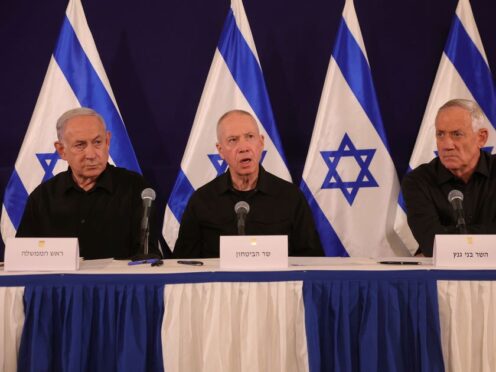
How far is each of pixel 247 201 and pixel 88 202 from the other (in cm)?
92

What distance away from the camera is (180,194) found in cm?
434

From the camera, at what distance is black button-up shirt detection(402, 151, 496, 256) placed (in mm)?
3402

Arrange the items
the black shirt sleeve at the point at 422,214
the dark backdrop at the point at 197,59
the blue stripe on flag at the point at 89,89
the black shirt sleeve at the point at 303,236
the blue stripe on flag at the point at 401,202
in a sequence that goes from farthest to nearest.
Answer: the dark backdrop at the point at 197,59, the blue stripe on flag at the point at 89,89, the blue stripe on flag at the point at 401,202, the black shirt sleeve at the point at 303,236, the black shirt sleeve at the point at 422,214

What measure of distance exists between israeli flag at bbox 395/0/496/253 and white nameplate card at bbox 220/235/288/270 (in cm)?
209

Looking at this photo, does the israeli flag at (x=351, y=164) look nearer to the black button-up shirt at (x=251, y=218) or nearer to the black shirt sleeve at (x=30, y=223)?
the black button-up shirt at (x=251, y=218)

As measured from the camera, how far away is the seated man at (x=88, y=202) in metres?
3.62

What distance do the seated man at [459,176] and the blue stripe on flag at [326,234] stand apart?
0.86 metres

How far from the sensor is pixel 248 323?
2.34 meters

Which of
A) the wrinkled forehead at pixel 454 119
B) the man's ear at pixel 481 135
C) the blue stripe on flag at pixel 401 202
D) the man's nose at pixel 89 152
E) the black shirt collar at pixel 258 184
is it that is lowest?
the blue stripe on flag at pixel 401 202

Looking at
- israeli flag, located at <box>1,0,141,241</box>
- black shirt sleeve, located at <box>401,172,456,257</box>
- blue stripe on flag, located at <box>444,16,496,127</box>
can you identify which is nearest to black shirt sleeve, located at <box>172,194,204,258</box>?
israeli flag, located at <box>1,0,141,241</box>

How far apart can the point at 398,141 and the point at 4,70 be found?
9.78ft

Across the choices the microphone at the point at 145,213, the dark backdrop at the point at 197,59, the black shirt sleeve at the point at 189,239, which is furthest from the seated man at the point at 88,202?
the dark backdrop at the point at 197,59

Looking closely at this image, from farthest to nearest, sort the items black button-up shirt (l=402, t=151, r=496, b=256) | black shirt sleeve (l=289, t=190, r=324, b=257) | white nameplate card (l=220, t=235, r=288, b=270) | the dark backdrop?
the dark backdrop → black shirt sleeve (l=289, t=190, r=324, b=257) → black button-up shirt (l=402, t=151, r=496, b=256) → white nameplate card (l=220, t=235, r=288, b=270)

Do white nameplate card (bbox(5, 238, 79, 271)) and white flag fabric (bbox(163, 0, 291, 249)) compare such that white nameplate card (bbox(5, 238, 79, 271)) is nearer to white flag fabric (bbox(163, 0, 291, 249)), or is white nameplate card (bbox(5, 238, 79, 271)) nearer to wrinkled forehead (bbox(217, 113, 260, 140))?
wrinkled forehead (bbox(217, 113, 260, 140))
